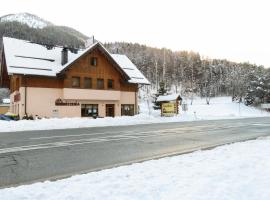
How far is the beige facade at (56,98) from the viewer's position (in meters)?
35.4

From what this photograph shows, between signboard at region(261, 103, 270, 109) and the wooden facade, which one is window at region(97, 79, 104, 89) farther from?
signboard at region(261, 103, 270, 109)

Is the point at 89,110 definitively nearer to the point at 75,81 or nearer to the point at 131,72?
the point at 75,81

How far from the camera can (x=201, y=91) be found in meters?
119

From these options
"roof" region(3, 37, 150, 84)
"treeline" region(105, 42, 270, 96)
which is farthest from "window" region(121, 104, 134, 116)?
"treeline" region(105, 42, 270, 96)

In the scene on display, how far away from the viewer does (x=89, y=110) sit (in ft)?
129

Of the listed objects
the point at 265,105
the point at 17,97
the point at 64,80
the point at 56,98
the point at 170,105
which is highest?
the point at 64,80

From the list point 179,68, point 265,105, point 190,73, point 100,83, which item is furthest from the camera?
point 179,68

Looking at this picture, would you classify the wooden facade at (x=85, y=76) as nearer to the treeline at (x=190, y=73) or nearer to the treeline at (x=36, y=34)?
the treeline at (x=190, y=73)

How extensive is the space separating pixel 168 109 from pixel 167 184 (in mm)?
37726

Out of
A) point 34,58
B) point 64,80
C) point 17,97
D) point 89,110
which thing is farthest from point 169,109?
point 17,97

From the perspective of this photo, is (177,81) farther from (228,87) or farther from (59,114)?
(59,114)

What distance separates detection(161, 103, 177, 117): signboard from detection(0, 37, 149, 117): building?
16.1ft

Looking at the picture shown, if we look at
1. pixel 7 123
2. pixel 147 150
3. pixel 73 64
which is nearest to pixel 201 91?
pixel 73 64

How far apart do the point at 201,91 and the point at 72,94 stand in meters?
87.0
